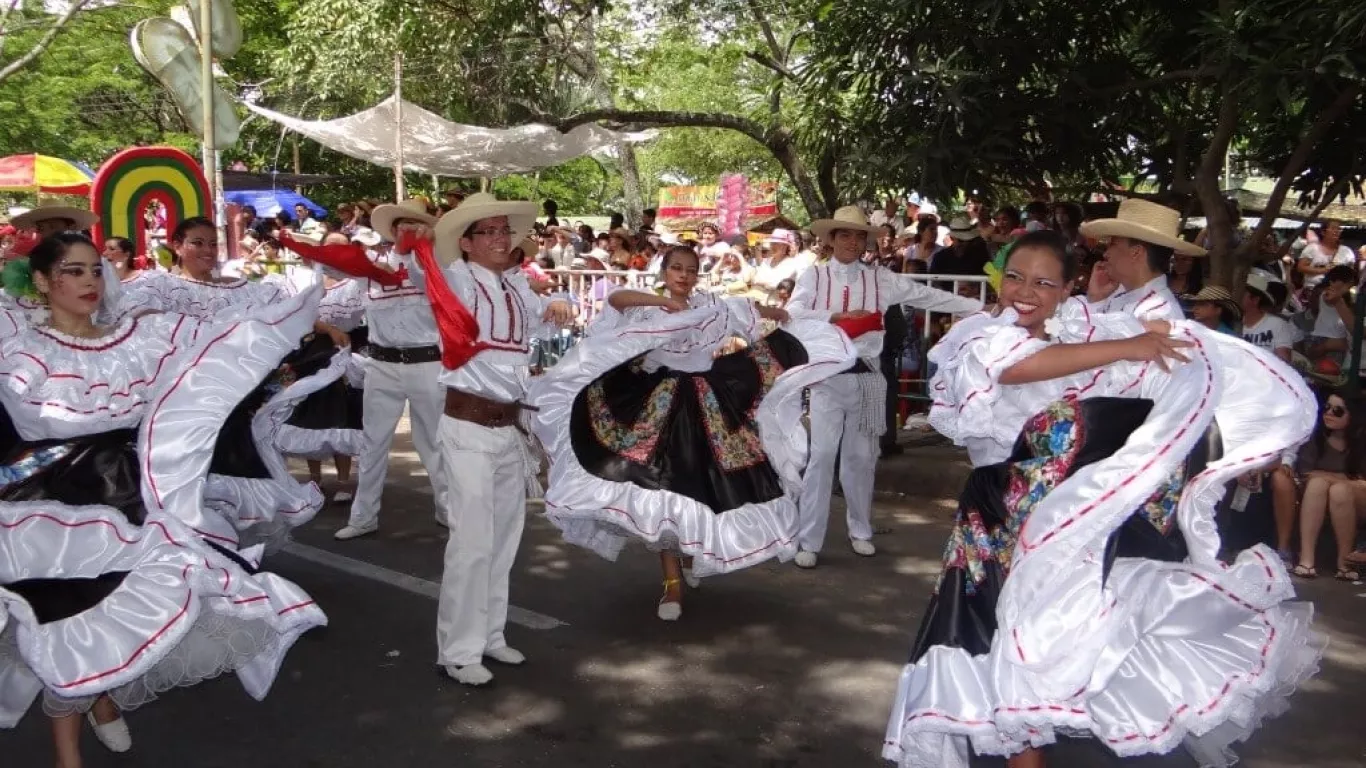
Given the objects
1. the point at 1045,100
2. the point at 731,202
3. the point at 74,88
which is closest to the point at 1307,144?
the point at 1045,100

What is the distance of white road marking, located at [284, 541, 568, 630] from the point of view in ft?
19.0

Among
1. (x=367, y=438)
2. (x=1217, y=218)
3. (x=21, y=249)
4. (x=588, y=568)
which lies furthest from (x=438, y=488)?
(x=1217, y=218)

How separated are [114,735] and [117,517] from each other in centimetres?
92

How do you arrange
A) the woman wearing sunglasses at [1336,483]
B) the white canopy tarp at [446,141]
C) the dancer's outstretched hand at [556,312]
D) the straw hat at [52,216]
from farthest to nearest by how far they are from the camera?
1. the white canopy tarp at [446,141]
2. the straw hat at [52,216]
3. the woman wearing sunglasses at [1336,483]
4. the dancer's outstretched hand at [556,312]

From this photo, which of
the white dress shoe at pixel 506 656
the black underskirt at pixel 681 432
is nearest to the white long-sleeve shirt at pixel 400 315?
the black underskirt at pixel 681 432

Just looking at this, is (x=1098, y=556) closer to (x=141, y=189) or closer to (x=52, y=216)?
(x=52, y=216)

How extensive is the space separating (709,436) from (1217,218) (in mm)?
4014

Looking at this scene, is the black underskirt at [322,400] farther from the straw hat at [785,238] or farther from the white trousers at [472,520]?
the straw hat at [785,238]

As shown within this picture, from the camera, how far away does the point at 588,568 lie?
22.1ft

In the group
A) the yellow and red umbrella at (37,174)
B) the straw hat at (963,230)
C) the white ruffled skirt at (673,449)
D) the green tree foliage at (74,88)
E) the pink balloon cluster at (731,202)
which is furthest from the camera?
the green tree foliage at (74,88)

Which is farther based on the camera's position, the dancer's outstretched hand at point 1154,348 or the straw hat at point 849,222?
the straw hat at point 849,222

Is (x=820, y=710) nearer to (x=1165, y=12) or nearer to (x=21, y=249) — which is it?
(x=21, y=249)

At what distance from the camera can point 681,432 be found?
5.85m

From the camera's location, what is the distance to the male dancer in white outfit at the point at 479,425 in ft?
16.0
